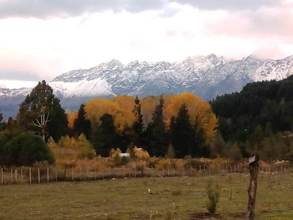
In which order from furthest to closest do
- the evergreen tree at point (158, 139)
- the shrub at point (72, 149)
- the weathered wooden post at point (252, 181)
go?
the evergreen tree at point (158, 139), the shrub at point (72, 149), the weathered wooden post at point (252, 181)

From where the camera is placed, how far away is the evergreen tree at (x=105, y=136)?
113m

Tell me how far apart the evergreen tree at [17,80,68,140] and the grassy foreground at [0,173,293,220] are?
53889 mm

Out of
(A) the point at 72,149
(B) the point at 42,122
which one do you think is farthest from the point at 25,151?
(B) the point at 42,122

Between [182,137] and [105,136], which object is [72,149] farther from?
[182,137]

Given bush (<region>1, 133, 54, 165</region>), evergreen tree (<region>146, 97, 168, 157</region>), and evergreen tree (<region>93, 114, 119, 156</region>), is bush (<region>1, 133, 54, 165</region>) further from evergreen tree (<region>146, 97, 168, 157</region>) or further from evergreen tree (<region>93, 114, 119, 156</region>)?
evergreen tree (<region>146, 97, 168, 157</region>)

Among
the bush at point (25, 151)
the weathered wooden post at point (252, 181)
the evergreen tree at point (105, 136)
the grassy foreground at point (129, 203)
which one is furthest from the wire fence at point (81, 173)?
the evergreen tree at point (105, 136)

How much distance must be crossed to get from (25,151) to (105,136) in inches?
1754

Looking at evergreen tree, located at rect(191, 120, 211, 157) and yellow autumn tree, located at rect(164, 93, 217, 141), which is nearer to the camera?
evergreen tree, located at rect(191, 120, 211, 157)

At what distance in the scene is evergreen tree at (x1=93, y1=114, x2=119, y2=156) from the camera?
113 m

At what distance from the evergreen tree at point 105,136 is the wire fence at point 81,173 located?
4092cm

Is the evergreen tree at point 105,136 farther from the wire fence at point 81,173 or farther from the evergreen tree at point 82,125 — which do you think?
the wire fence at point 81,173

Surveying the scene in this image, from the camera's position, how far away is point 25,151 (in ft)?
230

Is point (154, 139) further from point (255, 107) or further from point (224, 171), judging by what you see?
point (255, 107)

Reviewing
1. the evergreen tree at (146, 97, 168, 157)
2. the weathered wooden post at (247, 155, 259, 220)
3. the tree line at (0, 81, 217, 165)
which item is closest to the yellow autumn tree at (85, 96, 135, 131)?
the tree line at (0, 81, 217, 165)
